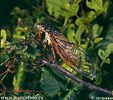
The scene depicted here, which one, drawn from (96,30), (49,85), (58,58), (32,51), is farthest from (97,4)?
(49,85)

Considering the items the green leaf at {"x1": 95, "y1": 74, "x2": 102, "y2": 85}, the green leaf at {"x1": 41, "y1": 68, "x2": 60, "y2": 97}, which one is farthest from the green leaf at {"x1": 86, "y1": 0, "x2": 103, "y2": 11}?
the green leaf at {"x1": 41, "y1": 68, "x2": 60, "y2": 97}

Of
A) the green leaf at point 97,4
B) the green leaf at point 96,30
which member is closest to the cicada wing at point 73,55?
the green leaf at point 96,30

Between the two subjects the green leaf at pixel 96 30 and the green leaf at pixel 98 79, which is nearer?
the green leaf at pixel 98 79

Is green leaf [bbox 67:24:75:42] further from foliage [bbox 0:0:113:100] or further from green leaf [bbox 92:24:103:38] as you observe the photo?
green leaf [bbox 92:24:103:38]

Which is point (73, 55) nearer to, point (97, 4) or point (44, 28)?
point (44, 28)

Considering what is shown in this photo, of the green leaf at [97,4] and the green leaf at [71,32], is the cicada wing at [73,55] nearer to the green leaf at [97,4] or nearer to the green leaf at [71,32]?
the green leaf at [71,32]

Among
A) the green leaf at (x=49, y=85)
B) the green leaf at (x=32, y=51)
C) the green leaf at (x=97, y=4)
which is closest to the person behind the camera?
the green leaf at (x=49, y=85)
